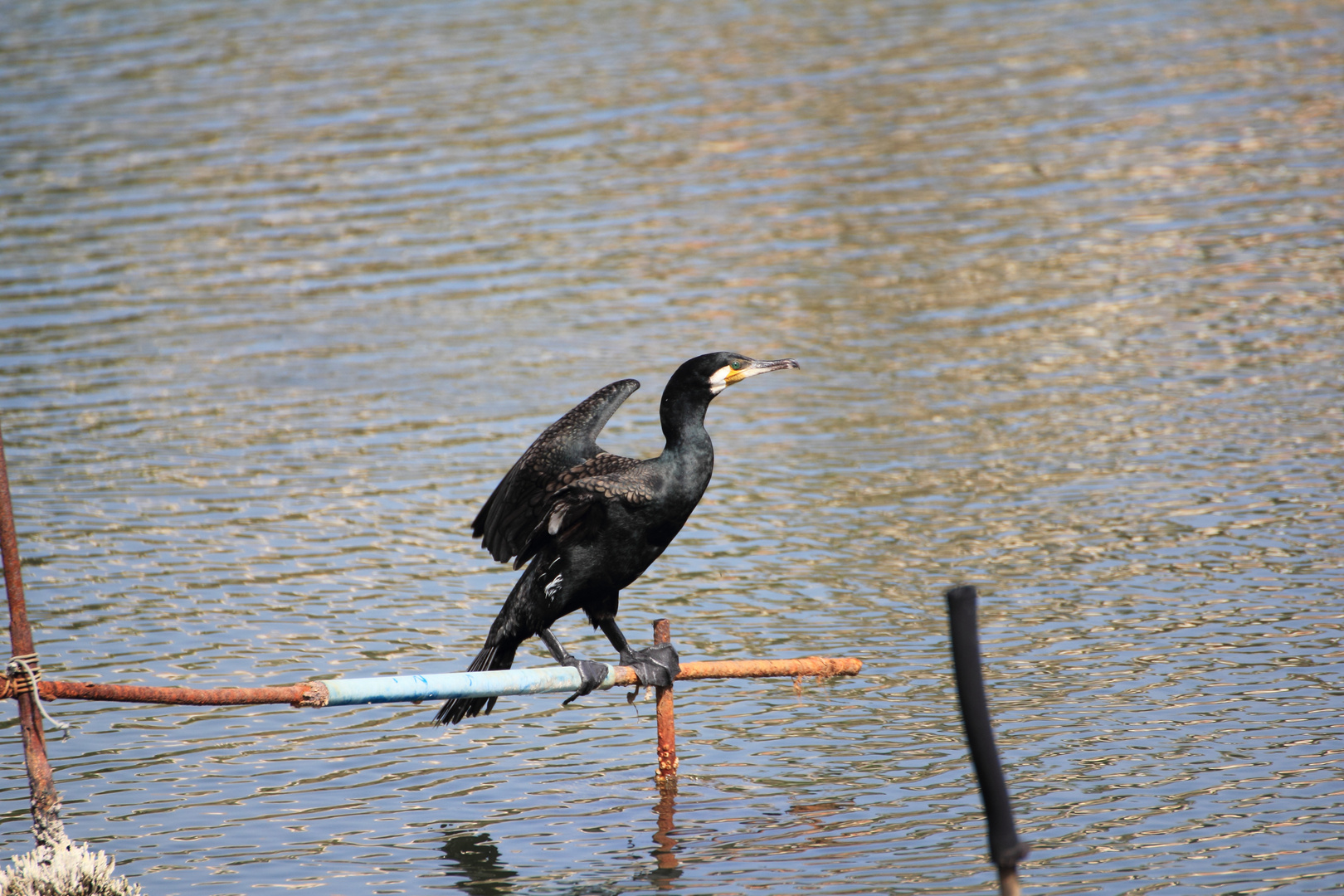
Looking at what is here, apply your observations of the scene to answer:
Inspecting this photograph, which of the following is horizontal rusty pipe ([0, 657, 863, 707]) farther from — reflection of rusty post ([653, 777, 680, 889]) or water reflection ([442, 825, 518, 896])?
reflection of rusty post ([653, 777, 680, 889])

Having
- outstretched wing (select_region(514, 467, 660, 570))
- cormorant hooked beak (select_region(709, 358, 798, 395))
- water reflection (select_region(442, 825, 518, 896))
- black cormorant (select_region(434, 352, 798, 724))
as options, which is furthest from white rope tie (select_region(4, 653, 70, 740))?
cormorant hooked beak (select_region(709, 358, 798, 395))

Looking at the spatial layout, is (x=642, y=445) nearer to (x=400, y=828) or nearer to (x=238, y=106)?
(x=400, y=828)

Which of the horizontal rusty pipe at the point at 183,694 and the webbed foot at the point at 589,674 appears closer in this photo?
the horizontal rusty pipe at the point at 183,694

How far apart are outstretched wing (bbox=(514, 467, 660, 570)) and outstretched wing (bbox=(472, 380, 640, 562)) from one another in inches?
11.7

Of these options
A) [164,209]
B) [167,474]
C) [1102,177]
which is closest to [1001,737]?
[167,474]

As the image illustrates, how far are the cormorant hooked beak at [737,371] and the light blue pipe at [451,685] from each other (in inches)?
48.1

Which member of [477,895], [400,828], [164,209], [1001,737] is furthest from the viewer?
[164,209]

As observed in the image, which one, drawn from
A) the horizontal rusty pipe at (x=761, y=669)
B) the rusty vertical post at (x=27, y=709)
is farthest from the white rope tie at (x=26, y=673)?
the horizontal rusty pipe at (x=761, y=669)

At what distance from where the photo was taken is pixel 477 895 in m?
6.29

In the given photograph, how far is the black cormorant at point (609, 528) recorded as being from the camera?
6566 mm

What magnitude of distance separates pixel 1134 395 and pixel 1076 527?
2471 mm

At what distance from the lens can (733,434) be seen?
39.8 feet

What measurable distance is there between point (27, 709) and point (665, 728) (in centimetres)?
257

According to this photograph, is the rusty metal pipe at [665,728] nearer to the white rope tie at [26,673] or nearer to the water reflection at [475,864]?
the water reflection at [475,864]
